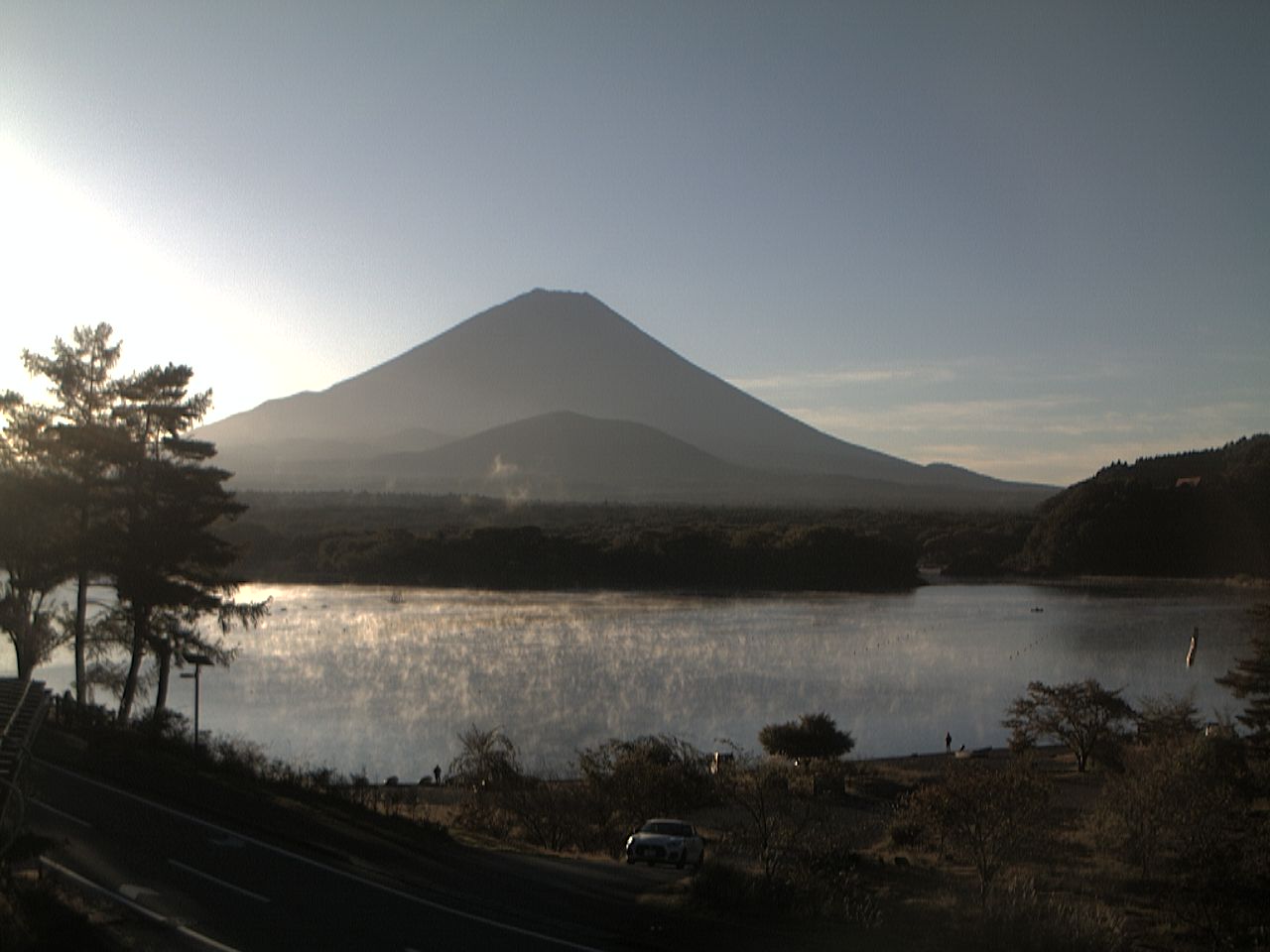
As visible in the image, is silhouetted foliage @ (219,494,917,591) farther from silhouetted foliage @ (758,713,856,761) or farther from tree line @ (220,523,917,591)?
silhouetted foliage @ (758,713,856,761)

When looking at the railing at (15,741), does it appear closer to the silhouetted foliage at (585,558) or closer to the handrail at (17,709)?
the handrail at (17,709)

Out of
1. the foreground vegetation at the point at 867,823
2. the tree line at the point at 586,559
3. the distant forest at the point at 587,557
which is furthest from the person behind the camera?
the distant forest at the point at 587,557

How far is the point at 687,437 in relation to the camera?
198375mm

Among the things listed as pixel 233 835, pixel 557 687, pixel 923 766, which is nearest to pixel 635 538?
pixel 557 687

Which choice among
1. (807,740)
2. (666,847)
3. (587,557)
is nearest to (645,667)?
(807,740)

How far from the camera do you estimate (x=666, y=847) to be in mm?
12664

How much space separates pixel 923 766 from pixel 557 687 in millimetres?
11718

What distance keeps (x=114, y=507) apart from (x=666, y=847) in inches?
593

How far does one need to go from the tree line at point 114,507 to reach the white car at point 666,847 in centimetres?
1212

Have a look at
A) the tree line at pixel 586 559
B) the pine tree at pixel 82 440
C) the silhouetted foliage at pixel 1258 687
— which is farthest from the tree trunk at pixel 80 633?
the tree line at pixel 586 559

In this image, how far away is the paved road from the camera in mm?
8500

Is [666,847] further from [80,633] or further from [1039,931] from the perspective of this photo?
[80,633]

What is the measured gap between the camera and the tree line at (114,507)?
69.0 feet

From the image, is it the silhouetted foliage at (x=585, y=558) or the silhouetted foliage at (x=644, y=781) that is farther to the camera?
the silhouetted foliage at (x=585, y=558)
